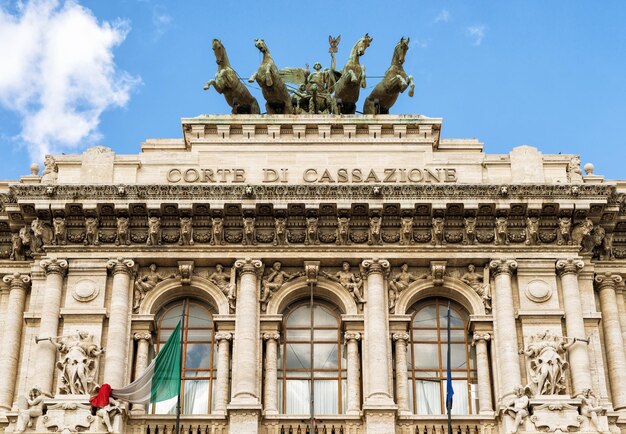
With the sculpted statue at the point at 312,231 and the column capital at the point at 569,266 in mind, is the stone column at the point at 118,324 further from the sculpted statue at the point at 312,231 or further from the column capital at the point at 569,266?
the column capital at the point at 569,266

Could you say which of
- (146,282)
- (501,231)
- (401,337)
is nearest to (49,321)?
(146,282)

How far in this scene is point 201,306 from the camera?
125 feet

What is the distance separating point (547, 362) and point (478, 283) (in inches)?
128

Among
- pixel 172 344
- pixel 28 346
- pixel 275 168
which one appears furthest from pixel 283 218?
pixel 28 346

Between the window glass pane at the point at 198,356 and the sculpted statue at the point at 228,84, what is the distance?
7.78 m

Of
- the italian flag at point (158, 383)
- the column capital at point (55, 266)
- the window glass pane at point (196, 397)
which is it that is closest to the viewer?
the italian flag at point (158, 383)

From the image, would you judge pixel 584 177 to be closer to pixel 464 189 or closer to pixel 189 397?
pixel 464 189

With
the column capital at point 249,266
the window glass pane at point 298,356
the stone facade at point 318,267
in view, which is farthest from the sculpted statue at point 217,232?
the window glass pane at point 298,356

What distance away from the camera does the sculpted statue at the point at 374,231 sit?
37.7 metres

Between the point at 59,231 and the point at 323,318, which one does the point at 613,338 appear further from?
the point at 59,231

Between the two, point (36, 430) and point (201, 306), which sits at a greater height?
point (201, 306)

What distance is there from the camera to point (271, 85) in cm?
4131

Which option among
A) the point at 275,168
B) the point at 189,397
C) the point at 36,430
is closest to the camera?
the point at 36,430

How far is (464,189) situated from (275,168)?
5343 mm
